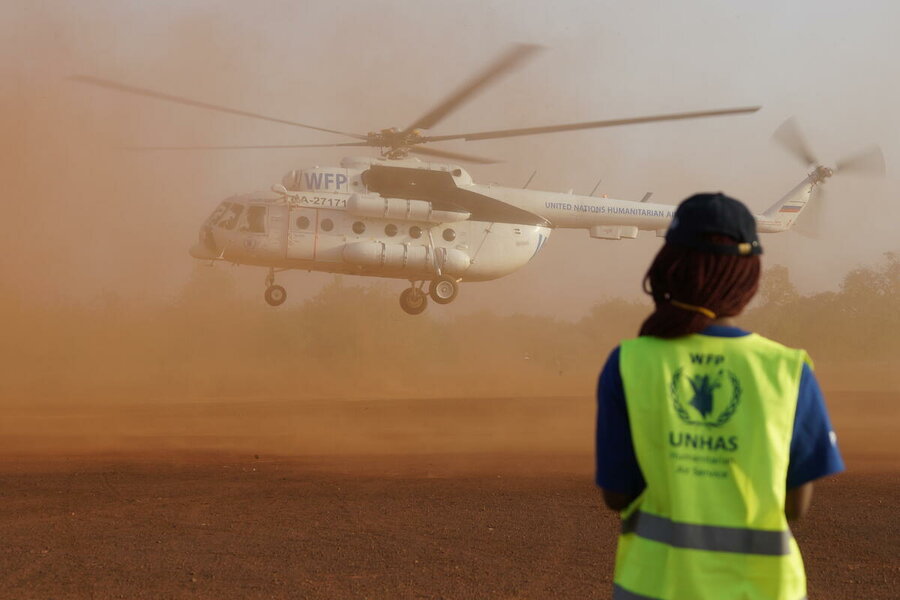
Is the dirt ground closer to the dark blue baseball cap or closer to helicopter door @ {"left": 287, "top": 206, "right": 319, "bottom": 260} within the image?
helicopter door @ {"left": 287, "top": 206, "right": 319, "bottom": 260}

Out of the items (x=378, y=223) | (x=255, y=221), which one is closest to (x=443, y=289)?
(x=378, y=223)

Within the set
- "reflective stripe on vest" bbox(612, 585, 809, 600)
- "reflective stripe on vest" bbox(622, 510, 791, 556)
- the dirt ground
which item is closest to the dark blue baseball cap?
"reflective stripe on vest" bbox(622, 510, 791, 556)

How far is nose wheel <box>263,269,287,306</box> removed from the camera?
54.8ft

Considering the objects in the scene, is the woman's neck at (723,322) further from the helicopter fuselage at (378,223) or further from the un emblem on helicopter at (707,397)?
the helicopter fuselage at (378,223)

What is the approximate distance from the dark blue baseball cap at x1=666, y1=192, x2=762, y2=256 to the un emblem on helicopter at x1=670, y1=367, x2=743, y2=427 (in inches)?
12.6

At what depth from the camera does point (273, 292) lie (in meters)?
16.8

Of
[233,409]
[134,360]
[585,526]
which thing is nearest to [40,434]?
[233,409]

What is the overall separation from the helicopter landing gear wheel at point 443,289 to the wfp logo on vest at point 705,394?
14.5 metres

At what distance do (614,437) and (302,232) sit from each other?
14149 mm

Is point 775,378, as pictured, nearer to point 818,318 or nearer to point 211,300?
point 211,300

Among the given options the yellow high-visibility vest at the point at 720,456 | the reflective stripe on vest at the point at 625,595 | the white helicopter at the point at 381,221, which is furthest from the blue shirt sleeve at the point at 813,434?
the white helicopter at the point at 381,221

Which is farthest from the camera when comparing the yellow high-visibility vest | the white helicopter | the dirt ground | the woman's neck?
the white helicopter

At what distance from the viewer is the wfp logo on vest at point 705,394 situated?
2.30 metres

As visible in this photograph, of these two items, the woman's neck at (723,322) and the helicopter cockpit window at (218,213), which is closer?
the woman's neck at (723,322)
